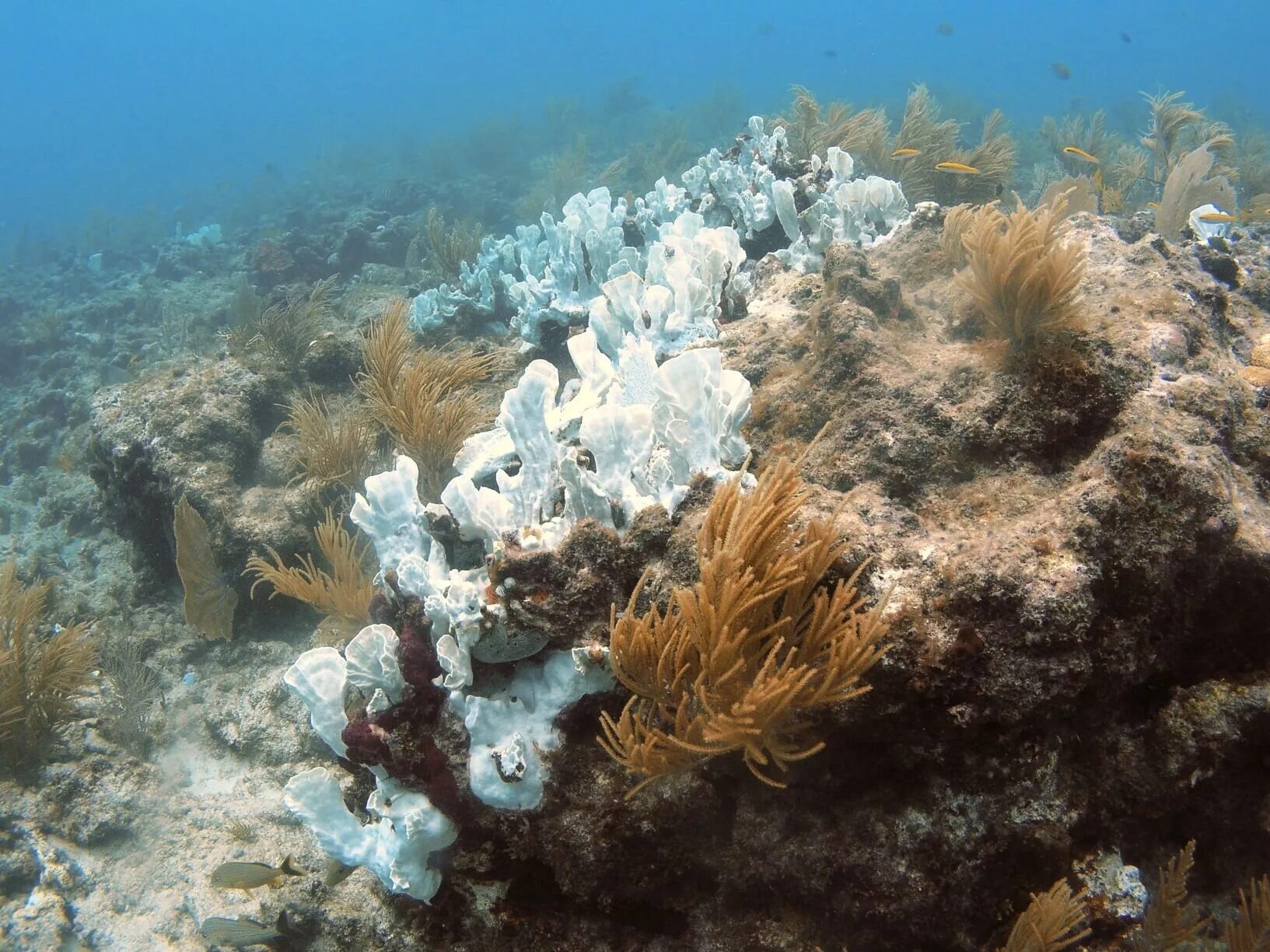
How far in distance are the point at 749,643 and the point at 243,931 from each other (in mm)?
3309

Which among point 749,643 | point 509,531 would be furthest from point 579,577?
point 749,643

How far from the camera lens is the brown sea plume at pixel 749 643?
176cm

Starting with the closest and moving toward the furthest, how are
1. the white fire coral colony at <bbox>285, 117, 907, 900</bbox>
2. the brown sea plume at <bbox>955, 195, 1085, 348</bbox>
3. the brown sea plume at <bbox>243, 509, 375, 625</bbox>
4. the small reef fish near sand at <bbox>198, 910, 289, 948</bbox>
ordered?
the white fire coral colony at <bbox>285, 117, 907, 900</bbox> < the brown sea plume at <bbox>955, 195, 1085, 348</bbox> < the small reef fish near sand at <bbox>198, 910, 289, 948</bbox> < the brown sea plume at <bbox>243, 509, 375, 625</bbox>

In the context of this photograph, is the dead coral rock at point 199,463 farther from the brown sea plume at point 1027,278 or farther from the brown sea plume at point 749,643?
the brown sea plume at point 1027,278

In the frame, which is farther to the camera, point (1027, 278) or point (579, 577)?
point (1027, 278)

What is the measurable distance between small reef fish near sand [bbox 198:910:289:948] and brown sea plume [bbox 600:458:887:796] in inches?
99.2

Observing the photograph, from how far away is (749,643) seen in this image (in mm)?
1944

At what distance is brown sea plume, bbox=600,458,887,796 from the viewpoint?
176cm

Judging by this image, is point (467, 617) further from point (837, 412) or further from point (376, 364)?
point (376, 364)

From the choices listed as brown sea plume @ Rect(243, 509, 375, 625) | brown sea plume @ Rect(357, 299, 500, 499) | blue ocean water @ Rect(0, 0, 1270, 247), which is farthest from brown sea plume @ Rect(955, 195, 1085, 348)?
blue ocean water @ Rect(0, 0, 1270, 247)

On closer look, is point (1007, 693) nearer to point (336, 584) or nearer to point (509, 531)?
point (509, 531)

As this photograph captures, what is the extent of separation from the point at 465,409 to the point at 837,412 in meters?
2.92

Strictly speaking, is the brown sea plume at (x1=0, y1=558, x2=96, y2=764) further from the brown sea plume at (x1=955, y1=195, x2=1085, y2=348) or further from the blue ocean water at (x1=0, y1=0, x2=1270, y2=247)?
the blue ocean water at (x1=0, y1=0, x2=1270, y2=247)

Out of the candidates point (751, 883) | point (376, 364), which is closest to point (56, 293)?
point (376, 364)
